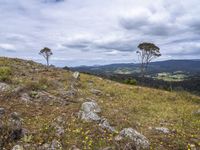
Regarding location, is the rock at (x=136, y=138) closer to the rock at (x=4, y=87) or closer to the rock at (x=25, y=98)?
the rock at (x=25, y=98)

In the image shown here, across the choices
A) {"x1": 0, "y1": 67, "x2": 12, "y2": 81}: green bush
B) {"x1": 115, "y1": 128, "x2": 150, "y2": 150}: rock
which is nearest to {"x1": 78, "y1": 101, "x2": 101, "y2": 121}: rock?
{"x1": 115, "y1": 128, "x2": 150, "y2": 150}: rock

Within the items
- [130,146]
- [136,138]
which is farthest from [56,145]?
[136,138]

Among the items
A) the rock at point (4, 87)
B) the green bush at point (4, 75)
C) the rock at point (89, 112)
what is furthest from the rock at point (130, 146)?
the green bush at point (4, 75)

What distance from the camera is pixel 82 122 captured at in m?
11.1

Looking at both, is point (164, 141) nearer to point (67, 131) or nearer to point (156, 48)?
point (67, 131)

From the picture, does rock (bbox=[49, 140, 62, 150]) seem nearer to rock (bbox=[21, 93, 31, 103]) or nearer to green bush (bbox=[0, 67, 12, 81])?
rock (bbox=[21, 93, 31, 103])

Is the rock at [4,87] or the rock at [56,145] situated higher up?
the rock at [4,87]

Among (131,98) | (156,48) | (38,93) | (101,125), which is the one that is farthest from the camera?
(156,48)

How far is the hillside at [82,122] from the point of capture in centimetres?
942

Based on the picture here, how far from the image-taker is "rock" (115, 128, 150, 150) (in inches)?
376

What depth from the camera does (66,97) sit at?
14922mm

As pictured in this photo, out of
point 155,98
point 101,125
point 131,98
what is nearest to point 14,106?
point 101,125

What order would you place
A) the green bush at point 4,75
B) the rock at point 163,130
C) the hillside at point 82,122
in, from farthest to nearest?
the green bush at point 4,75, the rock at point 163,130, the hillside at point 82,122

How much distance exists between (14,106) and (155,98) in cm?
1046
